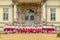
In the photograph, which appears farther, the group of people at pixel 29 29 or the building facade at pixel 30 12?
the building facade at pixel 30 12

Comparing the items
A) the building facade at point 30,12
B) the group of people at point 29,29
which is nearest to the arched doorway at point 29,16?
the building facade at point 30,12

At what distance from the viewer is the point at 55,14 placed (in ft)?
140

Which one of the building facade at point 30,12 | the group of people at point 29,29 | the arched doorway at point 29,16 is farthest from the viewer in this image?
the arched doorway at point 29,16

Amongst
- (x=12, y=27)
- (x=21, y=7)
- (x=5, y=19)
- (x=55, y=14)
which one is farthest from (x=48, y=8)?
Result: (x=12, y=27)

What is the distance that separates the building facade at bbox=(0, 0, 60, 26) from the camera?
41.6m

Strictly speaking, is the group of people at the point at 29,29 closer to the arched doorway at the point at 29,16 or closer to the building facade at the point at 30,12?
the building facade at the point at 30,12

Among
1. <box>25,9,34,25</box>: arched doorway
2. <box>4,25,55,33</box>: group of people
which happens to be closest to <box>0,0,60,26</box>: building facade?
<box>25,9,34,25</box>: arched doorway

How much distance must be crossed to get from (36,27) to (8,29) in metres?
3.47

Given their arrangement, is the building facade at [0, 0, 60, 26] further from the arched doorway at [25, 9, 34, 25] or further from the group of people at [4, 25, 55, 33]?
the group of people at [4, 25, 55, 33]

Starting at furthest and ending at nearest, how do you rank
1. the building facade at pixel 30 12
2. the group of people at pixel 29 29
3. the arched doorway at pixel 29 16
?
the arched doorway at pixel 29 16 → the building facade at pixel 30 12 → the group of people at pixel 29 29

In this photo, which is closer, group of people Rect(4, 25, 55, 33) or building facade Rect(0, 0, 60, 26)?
group of people Rect(4, 25, 55, 33)

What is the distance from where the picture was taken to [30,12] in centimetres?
4262

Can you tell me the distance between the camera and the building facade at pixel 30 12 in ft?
137

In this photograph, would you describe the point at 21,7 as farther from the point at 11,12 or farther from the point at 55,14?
the point at 55,14
